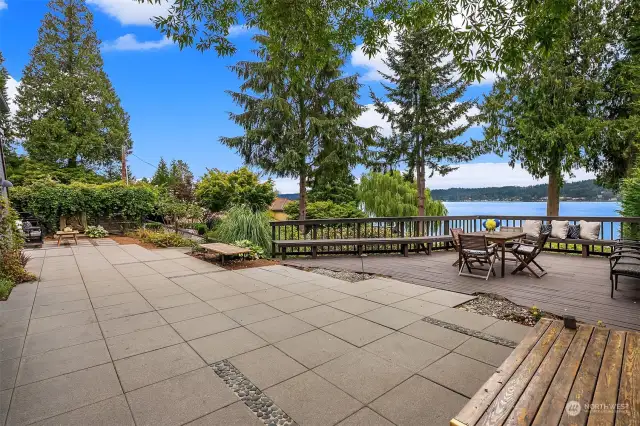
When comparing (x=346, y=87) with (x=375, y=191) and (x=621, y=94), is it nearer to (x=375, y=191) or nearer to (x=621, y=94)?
(x=375, y=191)

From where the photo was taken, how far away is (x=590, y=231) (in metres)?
6.91

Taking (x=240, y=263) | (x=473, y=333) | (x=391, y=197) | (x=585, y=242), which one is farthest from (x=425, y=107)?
(x=473, y=333)

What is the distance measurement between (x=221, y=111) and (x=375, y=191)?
30.1 ft

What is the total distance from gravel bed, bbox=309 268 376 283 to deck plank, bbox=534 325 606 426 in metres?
3.44

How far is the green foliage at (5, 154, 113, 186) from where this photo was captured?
1723cm

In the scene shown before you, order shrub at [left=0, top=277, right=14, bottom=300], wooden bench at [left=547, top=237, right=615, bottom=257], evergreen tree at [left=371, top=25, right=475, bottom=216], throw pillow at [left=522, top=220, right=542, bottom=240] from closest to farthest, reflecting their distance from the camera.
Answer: shrub at [left=0, top=277, right=14, bottom=300]
wooden bench at [left=547, top=237, right=615, bottom=257]
throw pillow at [left=522, top=220, right=542, bottom=240]
evergreen tree at [left=371, top=25, right=475, bottom=216]

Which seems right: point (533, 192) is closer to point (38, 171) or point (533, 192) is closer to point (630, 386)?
point (630, 386)

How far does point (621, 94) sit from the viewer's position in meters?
11.1

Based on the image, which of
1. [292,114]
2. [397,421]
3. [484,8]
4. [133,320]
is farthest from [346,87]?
[397,421]

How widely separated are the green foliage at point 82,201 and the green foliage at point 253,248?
26.6ft

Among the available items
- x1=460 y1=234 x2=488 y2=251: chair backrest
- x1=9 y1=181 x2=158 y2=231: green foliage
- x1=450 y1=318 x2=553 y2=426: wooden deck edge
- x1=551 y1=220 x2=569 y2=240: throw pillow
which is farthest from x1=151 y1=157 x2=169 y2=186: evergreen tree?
x1=450 y1=318 x2=553 y2=426: wooden deck edge

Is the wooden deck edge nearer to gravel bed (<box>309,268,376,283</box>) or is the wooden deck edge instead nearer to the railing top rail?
gravel bed (<box>309,268,376,283</box>)

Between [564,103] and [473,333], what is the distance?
1186 cm

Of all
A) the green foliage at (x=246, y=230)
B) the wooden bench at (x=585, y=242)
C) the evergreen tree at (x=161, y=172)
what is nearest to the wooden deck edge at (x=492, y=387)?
the green foliage at (x=246, y=230)
